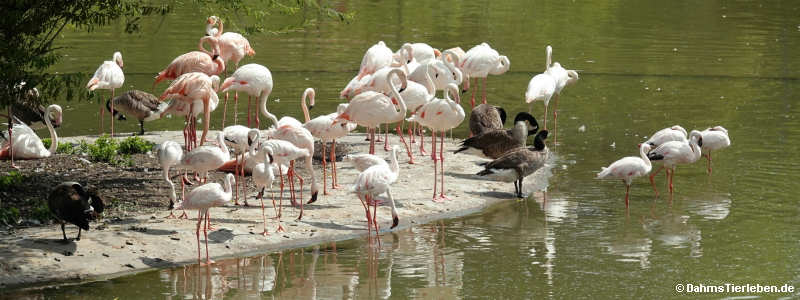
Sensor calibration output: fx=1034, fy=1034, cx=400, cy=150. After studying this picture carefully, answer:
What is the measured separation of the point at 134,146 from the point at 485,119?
14.4ft

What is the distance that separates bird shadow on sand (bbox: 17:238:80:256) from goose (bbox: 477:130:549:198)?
4.52 meters

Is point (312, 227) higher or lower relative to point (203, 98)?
Answer: lower

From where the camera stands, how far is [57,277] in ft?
27.0

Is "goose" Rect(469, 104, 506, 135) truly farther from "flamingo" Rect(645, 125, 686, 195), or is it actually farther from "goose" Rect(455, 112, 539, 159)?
"flamingo" Rect(645, 125, 686, 195)

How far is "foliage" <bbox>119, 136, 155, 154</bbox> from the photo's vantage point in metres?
12.8

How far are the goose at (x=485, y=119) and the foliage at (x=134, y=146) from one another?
160 inches

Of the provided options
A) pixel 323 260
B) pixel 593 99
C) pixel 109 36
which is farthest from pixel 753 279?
pixel 109 36

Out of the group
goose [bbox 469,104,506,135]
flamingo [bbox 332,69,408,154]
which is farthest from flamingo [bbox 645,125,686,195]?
flamingo [bbox 332,69,408,154]

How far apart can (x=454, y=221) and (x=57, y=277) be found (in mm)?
3929

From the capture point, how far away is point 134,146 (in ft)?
42.1

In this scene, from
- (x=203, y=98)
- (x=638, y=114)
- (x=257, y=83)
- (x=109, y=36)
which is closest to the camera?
(x=203, y=98)

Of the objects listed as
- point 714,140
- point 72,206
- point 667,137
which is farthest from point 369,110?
point 714,140

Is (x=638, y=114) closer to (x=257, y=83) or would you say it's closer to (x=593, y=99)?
(x=593, y=99)

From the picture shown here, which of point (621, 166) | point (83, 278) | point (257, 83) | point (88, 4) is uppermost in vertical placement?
point (88, 4)
